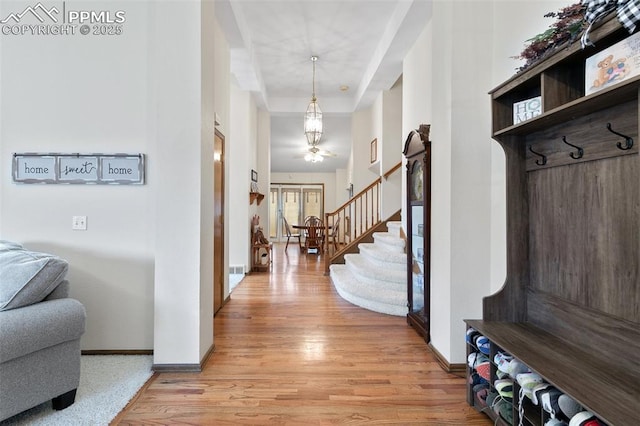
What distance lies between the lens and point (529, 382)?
1.45 meters

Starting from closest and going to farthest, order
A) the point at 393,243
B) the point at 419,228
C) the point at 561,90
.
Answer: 1. the point at 561,90
2. the point at 419,228
3. the point at 393,243

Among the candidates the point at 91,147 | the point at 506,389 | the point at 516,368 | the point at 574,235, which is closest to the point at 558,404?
the point at 516,368

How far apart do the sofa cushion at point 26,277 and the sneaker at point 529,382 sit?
2590 mm

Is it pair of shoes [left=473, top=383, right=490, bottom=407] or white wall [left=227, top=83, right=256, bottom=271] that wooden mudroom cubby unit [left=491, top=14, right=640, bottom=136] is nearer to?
pair of shoes [left=473, top=383, right=490, bottom=407]

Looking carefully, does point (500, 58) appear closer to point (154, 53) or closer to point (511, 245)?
point (511, 245)

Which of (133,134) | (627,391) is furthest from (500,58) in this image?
(133,134)

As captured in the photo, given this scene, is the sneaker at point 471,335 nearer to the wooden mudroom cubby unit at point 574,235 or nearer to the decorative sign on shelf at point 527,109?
the wooden mudroom cubby unit at point 574,235

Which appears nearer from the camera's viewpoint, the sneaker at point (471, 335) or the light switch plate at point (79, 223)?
the sneaker at point (471, 335)

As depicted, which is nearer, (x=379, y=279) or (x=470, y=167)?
(x=470, y=167)

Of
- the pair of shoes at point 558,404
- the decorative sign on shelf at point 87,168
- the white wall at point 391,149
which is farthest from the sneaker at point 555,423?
the white wall at point 391,149

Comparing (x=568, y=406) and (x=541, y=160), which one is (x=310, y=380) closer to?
(x=568, y=406)

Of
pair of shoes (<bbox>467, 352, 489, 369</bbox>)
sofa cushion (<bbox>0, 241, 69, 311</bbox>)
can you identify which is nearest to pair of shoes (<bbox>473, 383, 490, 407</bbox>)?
pair of shoes (<bbox>467, 352, 489, 369</bbox>)

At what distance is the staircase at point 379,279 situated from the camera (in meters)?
3.77

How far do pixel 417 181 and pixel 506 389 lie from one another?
2010mm
